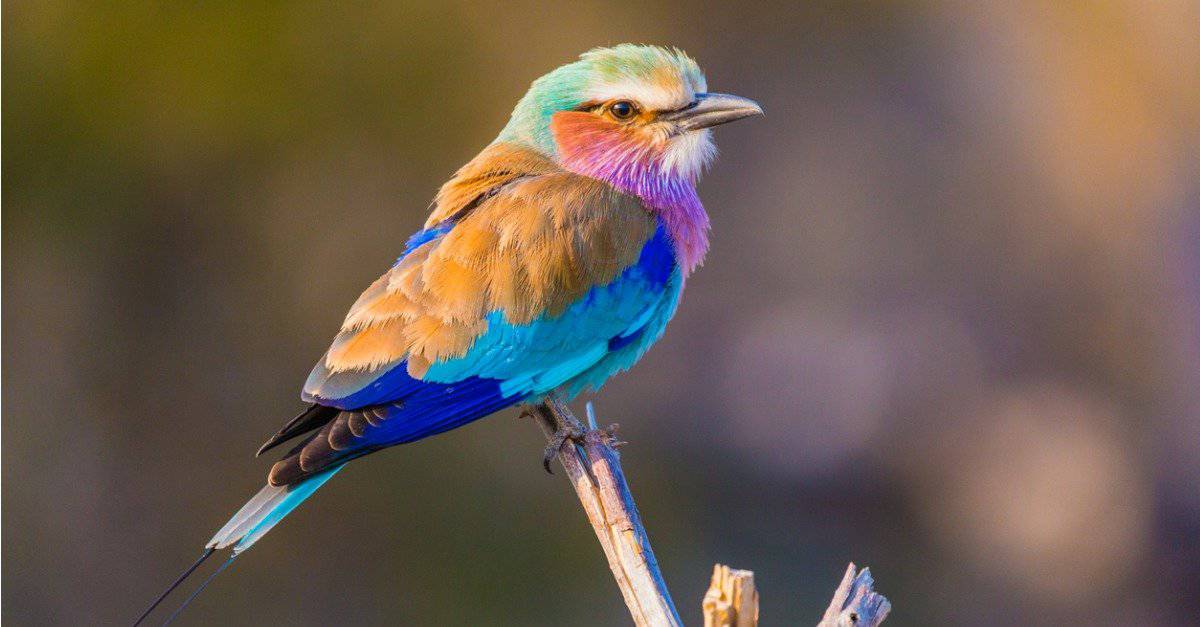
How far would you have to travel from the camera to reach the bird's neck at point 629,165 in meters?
2.80

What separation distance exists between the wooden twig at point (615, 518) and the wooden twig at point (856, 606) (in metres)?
0.27

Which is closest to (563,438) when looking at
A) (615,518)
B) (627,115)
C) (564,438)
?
(564,438)

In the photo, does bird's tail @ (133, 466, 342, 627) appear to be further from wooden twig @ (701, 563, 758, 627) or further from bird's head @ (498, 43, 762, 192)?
bird's head @ (498, 43, 762, 192)

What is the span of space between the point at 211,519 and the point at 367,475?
588 mm

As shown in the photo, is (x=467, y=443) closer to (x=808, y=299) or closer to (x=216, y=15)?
(x=808, y=299)

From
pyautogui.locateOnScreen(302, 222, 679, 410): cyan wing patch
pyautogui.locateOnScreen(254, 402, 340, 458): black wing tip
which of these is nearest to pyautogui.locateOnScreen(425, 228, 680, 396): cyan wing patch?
pyautogui.locateOnScreen(302, 222, 679, 410): cyan wing patch

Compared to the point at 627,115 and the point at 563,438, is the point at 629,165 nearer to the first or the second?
the point at 627,115

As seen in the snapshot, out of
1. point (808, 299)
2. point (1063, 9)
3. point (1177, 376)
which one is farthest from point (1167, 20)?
point (808, 299)

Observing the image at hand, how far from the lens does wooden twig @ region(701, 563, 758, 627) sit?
198cm

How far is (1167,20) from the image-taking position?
489 centimetres

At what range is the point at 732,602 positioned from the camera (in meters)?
1.99

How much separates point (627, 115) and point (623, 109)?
16 millimetres

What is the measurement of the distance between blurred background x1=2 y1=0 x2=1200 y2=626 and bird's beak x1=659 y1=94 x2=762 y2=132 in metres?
2.22

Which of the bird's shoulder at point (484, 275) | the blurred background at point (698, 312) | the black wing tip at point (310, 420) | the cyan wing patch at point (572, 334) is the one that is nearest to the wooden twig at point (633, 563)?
the cyan wing patch at point (572, 334)
